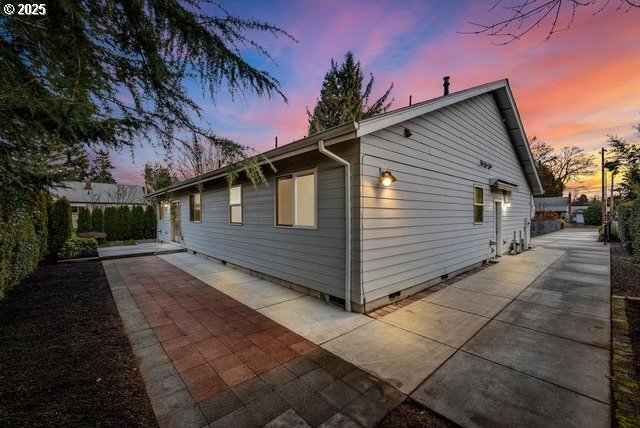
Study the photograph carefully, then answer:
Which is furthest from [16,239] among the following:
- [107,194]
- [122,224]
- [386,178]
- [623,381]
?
[107,194]

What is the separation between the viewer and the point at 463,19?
226 cm

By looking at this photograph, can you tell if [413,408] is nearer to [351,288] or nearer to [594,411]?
[594,411]

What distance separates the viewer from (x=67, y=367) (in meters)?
2.82

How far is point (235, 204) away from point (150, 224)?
13.3 meters

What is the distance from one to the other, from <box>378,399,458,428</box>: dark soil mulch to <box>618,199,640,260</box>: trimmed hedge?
966 centimetres

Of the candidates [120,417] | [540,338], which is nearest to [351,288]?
[540,338]

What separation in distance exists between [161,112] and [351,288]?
3.63 m

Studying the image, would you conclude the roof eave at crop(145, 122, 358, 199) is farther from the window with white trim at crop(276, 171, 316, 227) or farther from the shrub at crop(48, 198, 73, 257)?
the shrub at crop(48, 198, 73, 257)

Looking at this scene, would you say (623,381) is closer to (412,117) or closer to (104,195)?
(412,117)

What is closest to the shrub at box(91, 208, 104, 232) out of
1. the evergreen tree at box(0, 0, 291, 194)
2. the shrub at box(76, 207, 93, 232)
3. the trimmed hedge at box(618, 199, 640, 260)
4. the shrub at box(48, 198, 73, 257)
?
the shrub at box(76, 207, 93, 232)

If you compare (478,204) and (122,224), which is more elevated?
(478,204)

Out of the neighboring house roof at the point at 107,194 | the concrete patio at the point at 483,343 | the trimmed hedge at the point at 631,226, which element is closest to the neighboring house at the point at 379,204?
the concrete patio at the point at 483,343

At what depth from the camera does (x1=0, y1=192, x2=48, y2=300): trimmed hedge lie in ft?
15.7

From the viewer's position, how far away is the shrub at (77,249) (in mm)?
9586
